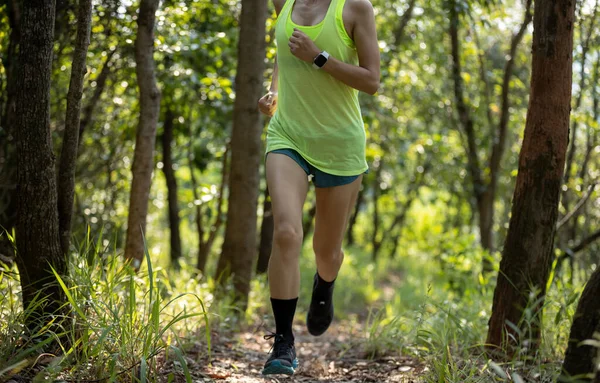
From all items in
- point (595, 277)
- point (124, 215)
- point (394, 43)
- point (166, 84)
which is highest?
point (394, 43)

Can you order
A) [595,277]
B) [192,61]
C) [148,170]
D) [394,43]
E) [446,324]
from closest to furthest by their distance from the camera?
[595,277] → [446,324] → [148,170] → [192,61] → [394,43]

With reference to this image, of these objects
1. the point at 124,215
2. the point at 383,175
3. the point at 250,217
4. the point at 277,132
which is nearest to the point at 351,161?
the point at 277,132

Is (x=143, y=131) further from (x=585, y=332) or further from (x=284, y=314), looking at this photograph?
(x=585, y=332)

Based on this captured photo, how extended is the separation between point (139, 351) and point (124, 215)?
234 inches

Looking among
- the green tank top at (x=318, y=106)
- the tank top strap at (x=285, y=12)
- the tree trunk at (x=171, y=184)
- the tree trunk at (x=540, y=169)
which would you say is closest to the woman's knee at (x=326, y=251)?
the green tank top at (x=318, y=106)

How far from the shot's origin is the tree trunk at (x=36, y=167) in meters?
2.86

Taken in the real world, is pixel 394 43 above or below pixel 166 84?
above

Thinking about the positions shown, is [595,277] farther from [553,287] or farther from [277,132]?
[553,287]

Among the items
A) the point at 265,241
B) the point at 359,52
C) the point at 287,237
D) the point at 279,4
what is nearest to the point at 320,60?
the point at 359,52

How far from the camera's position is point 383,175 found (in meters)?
13.6

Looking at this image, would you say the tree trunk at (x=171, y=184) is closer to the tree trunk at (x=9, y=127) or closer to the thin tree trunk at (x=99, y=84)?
the thin tree trunk at (x=99, y=84)

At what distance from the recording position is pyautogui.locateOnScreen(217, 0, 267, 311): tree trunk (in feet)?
18.6

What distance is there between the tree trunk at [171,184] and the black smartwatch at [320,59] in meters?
4.72

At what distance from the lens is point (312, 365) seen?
13.3 feet
